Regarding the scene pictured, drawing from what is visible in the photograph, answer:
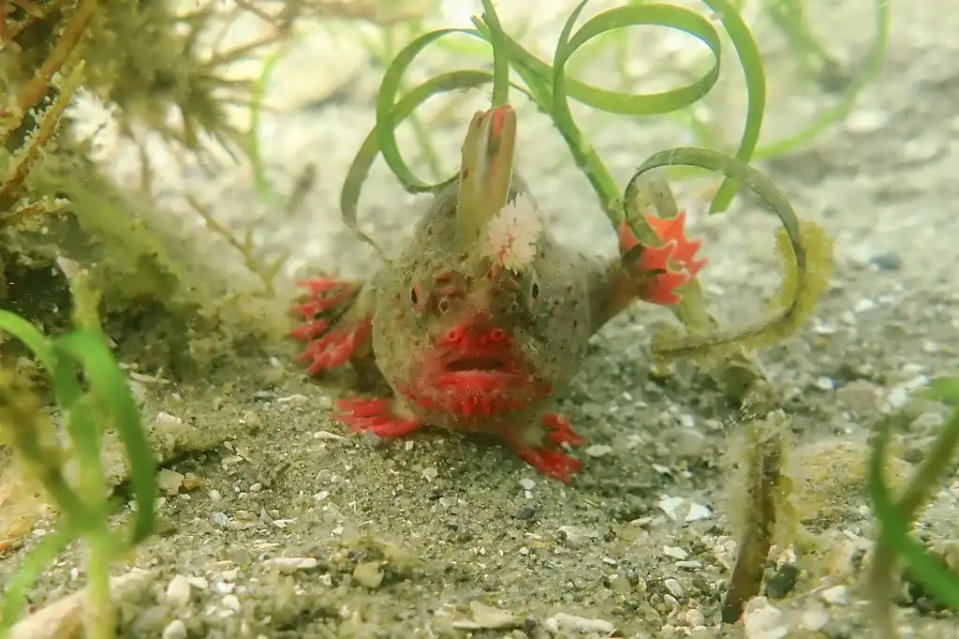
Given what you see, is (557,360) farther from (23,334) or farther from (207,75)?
(207,75)

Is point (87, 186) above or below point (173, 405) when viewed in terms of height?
above

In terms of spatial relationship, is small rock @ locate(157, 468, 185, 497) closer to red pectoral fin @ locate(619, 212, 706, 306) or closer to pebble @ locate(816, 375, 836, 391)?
red pectoral fin @ locate(619, 212, 706, 306)

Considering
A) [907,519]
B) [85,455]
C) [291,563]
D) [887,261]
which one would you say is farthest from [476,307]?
[887,261]

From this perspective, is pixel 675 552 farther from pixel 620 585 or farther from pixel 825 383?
pixel 825 383

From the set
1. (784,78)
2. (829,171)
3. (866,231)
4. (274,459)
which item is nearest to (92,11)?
(274,459)

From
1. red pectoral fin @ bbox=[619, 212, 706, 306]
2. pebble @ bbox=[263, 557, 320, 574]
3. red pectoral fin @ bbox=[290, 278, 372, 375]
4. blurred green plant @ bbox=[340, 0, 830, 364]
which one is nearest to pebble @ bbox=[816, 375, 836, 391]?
blurred green plant @ bbox=[340, 0, 830, 364]

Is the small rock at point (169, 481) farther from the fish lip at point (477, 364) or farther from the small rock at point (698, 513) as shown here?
the small rock at point (698, 513)
